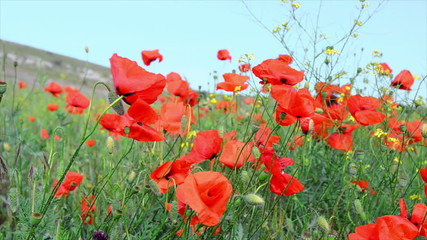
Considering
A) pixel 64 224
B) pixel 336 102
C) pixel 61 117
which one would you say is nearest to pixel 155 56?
pixel 61 117

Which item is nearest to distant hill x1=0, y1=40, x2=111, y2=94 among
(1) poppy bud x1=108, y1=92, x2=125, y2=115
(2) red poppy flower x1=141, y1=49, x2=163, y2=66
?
(2) red poppy flower x1=141, y1=49, x2=163, y2=66

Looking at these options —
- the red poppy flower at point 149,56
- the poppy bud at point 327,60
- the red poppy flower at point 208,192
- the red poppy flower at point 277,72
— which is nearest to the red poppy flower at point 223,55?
the red poppy flower at point 149,56

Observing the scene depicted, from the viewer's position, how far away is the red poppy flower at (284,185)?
151 cm

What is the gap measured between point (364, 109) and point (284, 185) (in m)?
0.69

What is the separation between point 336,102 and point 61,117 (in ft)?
6.39

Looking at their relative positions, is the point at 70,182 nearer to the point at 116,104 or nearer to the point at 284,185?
the point at 116,104

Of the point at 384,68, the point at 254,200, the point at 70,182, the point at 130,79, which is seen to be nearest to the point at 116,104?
the point at 130,79

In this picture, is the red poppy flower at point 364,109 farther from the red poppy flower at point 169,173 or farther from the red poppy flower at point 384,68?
the red poppy flower at point 169,173

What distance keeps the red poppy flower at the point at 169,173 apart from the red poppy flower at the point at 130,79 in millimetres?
329

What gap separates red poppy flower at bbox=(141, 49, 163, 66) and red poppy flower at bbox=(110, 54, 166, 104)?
1726 mm

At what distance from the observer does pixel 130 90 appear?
1.16 meters

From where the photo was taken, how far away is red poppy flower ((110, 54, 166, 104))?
3.80ft

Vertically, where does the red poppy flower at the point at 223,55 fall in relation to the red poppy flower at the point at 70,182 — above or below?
above

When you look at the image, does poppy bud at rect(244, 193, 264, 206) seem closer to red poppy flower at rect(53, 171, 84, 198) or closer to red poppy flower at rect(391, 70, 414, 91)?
red poppy flower at rect(53, 171, 84, 198)
